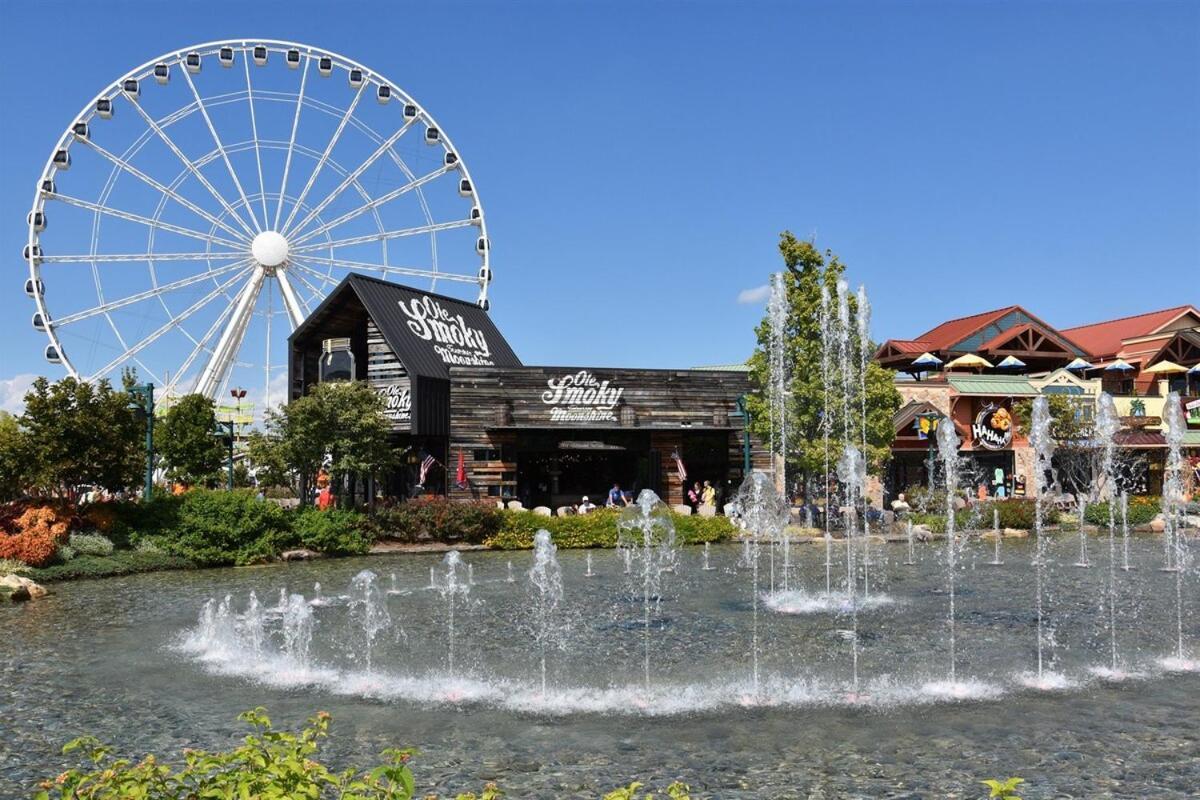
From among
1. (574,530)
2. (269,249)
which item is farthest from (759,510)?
(269,249)

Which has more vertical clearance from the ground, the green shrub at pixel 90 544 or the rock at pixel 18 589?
the green shrub at pixel 90 544

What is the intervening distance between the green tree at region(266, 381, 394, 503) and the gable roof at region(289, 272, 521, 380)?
6160 mm

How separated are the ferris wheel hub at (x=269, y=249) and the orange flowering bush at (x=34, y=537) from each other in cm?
2398

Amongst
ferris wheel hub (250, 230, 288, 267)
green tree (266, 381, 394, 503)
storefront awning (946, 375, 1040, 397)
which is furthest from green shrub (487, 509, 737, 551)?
ferris wheel hub (250, 230, 288, 267)

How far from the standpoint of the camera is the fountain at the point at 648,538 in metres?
21.4

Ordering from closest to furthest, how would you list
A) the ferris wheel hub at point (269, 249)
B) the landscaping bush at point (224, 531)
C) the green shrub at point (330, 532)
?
the landscaping bush at point (224, 531) < the green shrub at point (330, 532) < the ferris wheel hub at point (269, 249)

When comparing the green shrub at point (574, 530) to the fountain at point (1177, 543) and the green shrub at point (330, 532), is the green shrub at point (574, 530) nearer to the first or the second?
the green shrub at point (330, 532)

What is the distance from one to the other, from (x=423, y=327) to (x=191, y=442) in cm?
1089

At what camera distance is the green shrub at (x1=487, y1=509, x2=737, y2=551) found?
91.9 feet

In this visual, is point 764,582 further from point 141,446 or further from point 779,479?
point 779,479

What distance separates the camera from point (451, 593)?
1772 cm

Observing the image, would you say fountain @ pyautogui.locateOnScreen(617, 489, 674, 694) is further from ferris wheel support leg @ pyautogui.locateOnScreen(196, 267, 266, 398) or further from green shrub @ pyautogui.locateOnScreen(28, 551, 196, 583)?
ferris wheel support leg @ pyautogui.locateOnScreen(196, 267, 266, 398)

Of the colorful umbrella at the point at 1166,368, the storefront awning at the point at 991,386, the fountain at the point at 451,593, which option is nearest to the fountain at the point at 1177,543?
the colorful umbrella at the point at 1166,368

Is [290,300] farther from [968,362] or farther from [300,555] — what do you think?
[968,362]
